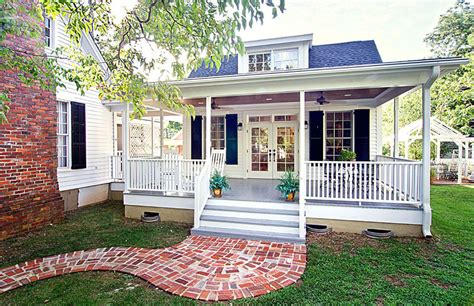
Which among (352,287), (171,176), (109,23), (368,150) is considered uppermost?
(109,23)

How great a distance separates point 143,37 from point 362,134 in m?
6.52

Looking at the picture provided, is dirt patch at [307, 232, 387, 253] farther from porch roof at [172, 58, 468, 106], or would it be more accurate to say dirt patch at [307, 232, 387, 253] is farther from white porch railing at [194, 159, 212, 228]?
porch roof at [172, 58, 468, 106]

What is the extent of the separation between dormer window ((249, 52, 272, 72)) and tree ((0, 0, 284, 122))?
4.90 m

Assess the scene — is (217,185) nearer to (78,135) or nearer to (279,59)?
(78,135)

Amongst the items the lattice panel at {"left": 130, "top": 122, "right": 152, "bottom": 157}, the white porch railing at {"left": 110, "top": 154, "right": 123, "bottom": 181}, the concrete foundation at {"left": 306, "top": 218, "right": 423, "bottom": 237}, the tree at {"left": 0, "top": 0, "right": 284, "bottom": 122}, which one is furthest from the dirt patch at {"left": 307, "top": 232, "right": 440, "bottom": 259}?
the lattice panel at {"left": 130, "top": 122, "right": 152, "bottom": 157}

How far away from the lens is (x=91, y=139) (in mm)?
7840

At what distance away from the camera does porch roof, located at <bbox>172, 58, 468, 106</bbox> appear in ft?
14.6

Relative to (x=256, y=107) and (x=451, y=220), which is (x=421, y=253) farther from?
(x=256, y=107)

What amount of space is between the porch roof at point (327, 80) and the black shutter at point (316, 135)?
2.25 meters

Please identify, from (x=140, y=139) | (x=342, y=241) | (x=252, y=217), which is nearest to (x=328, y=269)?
(x=342, y=241)

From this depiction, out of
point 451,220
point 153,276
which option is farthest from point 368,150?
point 153,276

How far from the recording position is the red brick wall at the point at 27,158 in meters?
4.93

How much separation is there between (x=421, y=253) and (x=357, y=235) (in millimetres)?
1046

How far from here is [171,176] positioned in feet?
19.7
